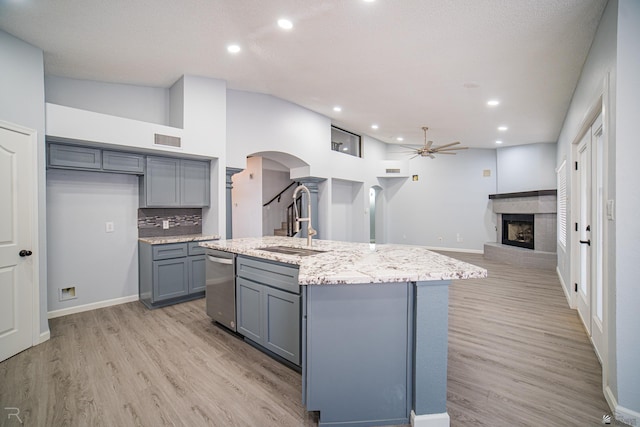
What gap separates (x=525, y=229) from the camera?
7328mm

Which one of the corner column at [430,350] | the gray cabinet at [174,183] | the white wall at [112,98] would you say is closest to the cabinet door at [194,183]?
the gray cabinet at [174,183]

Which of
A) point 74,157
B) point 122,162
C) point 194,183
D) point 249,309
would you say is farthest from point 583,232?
point 74,157

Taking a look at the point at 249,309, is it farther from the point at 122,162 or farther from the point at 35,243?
the point at 122,162

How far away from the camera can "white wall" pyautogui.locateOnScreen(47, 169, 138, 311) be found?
11.8ft

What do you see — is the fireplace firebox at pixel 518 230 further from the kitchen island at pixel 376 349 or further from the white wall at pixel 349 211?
the kitchen island at pixel 376 349

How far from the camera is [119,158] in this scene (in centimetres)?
374

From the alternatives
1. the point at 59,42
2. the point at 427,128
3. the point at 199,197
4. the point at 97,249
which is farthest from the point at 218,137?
the point at 427,128

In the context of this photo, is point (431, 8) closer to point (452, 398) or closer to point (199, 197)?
point (452, 398)

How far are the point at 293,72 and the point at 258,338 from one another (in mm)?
3330

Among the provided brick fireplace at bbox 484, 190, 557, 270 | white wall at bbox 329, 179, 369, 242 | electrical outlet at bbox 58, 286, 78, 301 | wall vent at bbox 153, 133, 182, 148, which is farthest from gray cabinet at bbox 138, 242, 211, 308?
brick fireplace at bbox 484, 190, 557, 270

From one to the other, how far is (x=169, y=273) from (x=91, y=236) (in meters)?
1.10

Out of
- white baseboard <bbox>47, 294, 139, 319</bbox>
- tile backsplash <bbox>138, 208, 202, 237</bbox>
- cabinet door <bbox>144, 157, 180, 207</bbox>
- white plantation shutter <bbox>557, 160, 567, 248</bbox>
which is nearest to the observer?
white baseboard <bbox>47, 294, 139, 319</bbox>

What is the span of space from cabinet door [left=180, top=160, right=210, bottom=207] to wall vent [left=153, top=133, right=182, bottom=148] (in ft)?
1.21

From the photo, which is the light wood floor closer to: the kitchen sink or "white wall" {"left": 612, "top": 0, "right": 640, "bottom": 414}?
"white wall" {"left": 612, "top": 0, "right": 640, "bottom": 414}
